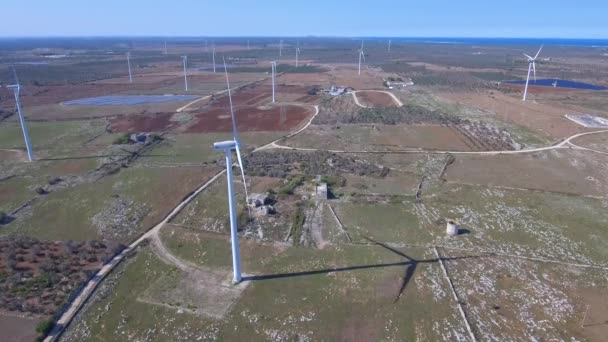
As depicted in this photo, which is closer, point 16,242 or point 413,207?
point 16,242

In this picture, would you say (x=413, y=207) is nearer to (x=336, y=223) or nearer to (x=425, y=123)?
(x=336, y=223)

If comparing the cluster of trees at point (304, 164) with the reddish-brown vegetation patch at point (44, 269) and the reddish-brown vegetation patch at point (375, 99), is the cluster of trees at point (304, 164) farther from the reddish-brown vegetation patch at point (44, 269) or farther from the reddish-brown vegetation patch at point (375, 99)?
the reddish-brown vegetation patch at point (375, 99)

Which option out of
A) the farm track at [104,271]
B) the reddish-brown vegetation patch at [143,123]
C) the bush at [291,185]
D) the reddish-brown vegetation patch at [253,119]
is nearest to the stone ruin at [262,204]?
the bush at [291,185]

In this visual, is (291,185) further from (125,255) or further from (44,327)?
(44,327)

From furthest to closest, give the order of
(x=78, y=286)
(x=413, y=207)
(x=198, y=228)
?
(x=413, y=207) < (x=198, y=228) < (x=78, y=286)

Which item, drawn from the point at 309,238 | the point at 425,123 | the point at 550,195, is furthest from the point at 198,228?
the point at 425,123

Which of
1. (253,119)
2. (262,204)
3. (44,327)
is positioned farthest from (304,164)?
(44,327)

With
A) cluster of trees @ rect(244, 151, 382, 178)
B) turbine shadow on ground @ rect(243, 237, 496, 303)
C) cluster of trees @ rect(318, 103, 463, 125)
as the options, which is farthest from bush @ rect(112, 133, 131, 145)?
turbine shadow on ground @ rect(243, 237, 496, 303)

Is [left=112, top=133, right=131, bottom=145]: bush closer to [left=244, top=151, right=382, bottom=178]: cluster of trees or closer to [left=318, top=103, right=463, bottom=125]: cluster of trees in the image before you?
[left=244, top=151, right=382, bottom=178]: cluster of trees
